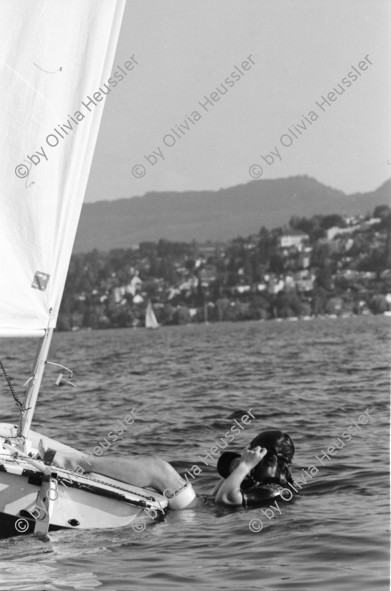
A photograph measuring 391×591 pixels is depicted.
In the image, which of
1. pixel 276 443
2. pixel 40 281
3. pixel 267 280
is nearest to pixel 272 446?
pixel 276 443

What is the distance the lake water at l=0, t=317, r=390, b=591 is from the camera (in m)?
9.66

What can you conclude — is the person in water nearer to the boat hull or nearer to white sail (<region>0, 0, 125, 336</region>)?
the boat hull

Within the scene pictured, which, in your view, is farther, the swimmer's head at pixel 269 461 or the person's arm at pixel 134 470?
the swimmer's head at pixel 269 461

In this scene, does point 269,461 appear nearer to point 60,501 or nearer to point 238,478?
point 238,478

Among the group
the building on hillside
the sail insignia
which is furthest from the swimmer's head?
the building on hillside

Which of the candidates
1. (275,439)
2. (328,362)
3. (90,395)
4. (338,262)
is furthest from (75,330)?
(275,439)

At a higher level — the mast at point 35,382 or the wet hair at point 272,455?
the mast at point 35,382

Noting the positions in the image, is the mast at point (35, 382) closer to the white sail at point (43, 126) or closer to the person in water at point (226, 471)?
the white sail at point (43, 126)

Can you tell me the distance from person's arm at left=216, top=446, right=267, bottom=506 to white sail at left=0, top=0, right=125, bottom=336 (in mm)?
2396

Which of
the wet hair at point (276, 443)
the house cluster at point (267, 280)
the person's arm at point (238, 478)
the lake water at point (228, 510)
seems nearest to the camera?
the lake water at point (228, 510)

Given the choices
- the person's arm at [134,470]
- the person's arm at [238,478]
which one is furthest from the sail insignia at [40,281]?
the person's arm at [238,478]

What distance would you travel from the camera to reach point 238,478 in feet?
38.9

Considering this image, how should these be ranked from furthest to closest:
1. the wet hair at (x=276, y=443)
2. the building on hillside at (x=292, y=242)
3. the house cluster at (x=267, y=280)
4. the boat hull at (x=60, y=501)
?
the building on hillside at (x=292, y=242) < the house cluster at (x=267, y=280) < the wet hair at (x=276, y=443) < the boat hull at (x=60, y=501)

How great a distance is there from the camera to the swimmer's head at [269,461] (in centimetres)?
1208
